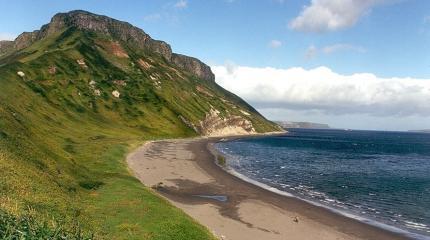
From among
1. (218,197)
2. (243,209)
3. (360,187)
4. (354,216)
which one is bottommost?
(354,216)

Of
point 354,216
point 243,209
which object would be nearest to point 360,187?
point 354,216

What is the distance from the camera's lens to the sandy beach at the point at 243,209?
5106 cm

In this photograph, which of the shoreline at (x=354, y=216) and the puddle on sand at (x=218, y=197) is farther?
the puddle on sand at (x=218, y=197)

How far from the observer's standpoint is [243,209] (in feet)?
204

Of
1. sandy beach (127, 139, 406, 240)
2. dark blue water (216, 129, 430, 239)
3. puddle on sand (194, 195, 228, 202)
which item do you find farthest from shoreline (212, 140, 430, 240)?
puddle on sand (194, 195, 228, 202)

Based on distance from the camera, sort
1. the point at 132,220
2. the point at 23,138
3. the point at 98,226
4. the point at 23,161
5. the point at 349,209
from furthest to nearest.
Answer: the point at 349,209, the point at 23,138, the point at 23,161, the point at 132,220, the point at 98,226

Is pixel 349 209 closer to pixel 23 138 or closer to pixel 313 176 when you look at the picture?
pixel 313 176

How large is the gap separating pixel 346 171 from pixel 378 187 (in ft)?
99.6

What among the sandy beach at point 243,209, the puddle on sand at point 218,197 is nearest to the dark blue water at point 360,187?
the sandy beach at point 243,209

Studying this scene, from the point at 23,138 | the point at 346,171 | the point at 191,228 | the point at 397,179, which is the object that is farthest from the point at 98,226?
the point at 346,171

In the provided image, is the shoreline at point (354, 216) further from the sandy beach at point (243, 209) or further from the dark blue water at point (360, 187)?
the sandy beach at point (243, 209)

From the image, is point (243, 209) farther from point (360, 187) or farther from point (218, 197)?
point (360, 187)

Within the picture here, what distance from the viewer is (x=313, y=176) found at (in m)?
108

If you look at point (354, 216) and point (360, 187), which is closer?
point (354, 216)
